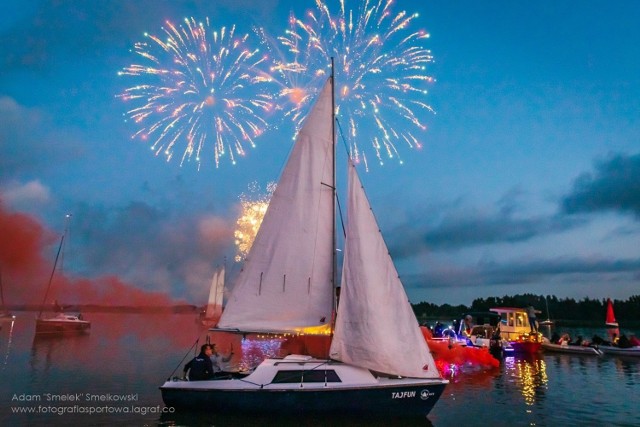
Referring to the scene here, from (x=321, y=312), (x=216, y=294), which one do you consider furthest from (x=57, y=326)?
(x=321, y=312)

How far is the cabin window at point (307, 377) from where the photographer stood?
16.2 meters

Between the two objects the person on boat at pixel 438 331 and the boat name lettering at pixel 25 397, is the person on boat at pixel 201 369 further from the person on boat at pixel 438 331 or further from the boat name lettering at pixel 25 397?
the person on boat at pixel 438 331

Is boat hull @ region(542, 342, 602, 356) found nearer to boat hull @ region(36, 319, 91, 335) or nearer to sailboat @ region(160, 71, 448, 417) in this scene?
sailboat @ region(160, 71, 448, 417)

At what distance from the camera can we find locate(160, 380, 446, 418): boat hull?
16.1 m

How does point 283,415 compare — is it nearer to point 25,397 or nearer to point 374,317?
point 374,317

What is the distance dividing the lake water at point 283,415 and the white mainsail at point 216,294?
179ft

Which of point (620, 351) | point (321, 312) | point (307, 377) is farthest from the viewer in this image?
point (620, 351)

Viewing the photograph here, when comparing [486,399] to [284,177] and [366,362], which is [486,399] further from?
[284,177]

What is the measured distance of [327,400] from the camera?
16.1 metres

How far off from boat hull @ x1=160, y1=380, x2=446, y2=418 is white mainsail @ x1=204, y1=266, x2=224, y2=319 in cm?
7940

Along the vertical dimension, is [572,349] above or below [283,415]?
above

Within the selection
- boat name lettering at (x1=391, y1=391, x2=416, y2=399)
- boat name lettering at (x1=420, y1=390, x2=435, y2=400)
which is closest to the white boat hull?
boat name lettering at (x1=391, y1=391, x2=416, y2=399)

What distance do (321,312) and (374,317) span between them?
224 cm

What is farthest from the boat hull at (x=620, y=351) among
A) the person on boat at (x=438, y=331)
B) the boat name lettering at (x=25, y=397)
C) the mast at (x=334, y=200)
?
the boat name lettering at (x=25, y=397)
